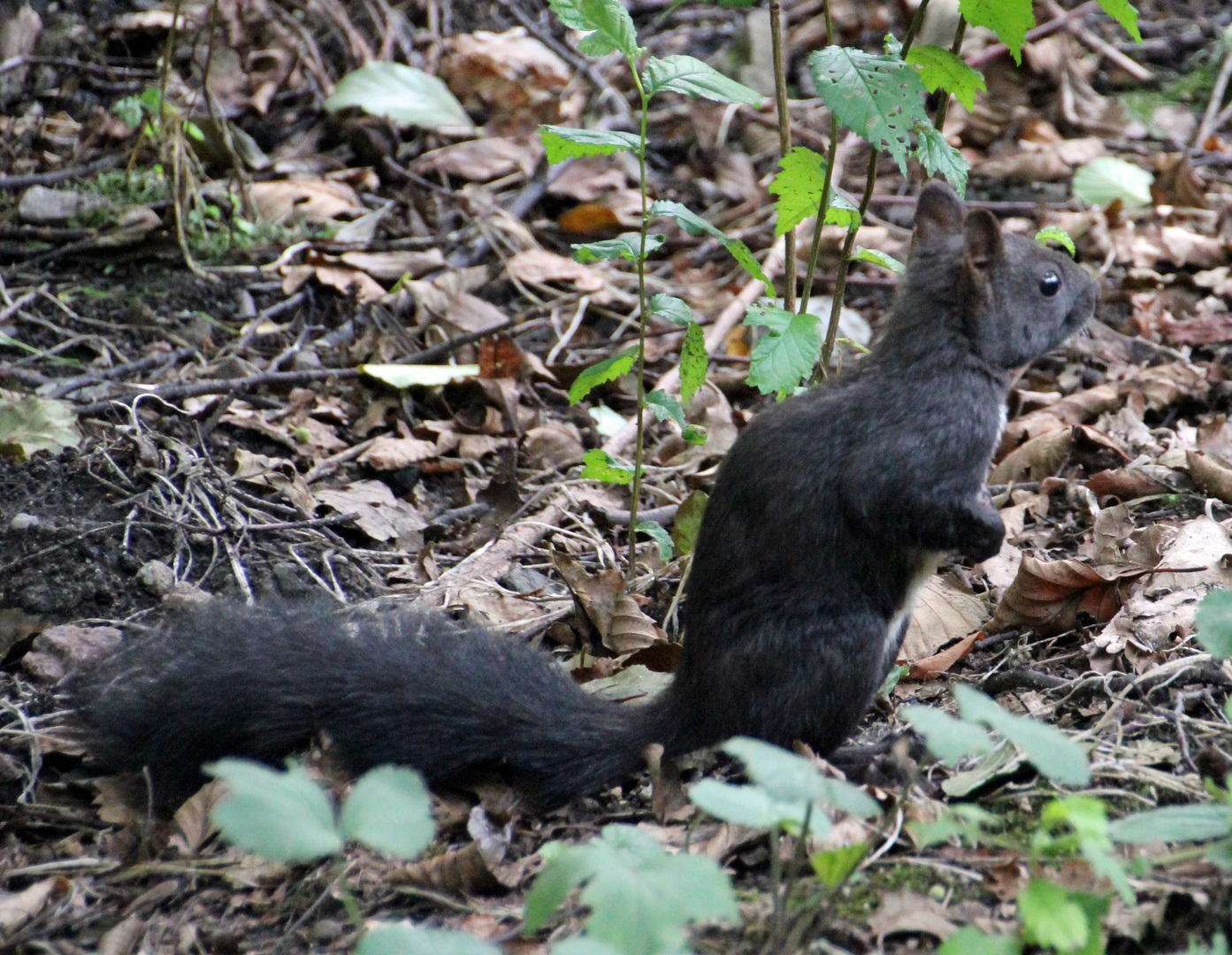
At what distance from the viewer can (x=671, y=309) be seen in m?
3.17

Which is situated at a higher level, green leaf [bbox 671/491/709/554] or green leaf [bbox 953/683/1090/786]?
green leaf [bbox 953/683/1090/786]

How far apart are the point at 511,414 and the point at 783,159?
1.71 meters

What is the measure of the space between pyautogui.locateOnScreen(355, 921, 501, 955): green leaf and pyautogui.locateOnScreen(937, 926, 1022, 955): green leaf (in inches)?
24.9

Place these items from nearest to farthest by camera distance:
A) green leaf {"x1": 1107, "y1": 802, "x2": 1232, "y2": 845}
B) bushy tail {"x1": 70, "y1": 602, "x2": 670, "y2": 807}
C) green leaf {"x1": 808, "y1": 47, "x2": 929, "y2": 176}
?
green leaf {"x1": 1107, "y1": 802, "x2": 1232, "y2": 845}
bushy tail {"x1": 70, "y1": 602, "x2": 670, "y2": 807}
green leaf {"x1": 808, "y1": 47, "x2": 929, "y2": 176}

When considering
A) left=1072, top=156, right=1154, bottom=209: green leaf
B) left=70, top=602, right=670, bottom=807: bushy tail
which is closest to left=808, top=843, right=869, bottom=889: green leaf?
left=70, top=602, right=670, bottom=807: bushy tail

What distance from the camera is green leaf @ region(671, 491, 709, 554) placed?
3674mm

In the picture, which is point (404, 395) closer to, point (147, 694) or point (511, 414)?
point (511, 414)

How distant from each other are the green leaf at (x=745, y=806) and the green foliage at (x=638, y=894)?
0.08 meters

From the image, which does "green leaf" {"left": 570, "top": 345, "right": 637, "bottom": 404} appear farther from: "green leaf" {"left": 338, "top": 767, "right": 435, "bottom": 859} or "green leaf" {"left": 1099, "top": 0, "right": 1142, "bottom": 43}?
"green leaf" {"left": 338, "top": 767, "right": 435, "bottom": 859}

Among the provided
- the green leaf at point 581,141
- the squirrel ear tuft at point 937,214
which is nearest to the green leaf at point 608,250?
the green leaf at point 581,141

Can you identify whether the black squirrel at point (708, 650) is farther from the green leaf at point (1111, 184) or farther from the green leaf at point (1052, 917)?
the green leaf at point (1111, 184)

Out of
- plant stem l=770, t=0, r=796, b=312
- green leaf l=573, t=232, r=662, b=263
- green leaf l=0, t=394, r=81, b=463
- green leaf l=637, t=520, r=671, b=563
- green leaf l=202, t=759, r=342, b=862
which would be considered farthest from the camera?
green leaf l=0, t=394, r=81, b=463

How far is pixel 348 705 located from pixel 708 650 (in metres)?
0.79

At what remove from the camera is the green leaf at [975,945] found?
1.69 meters
